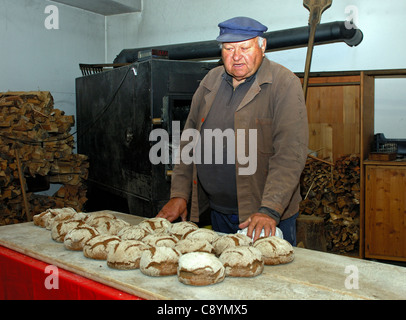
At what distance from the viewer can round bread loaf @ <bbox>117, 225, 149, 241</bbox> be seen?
2.00m

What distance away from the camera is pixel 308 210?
5.42m

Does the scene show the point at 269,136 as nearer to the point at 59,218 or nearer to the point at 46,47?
the point at 59,218

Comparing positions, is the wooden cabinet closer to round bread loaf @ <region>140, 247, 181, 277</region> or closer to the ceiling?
the ceiling

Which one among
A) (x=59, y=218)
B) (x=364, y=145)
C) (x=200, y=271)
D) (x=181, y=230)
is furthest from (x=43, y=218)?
(x=364, y=145)

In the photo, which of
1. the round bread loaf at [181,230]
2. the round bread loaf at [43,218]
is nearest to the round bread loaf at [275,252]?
the round bread loaf at [181,230]

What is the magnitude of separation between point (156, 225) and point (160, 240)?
1.08 feet

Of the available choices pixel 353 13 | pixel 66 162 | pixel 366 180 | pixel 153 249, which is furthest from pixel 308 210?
pixel 153 249

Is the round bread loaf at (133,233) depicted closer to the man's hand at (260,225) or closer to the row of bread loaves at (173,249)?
the row of bread loaves at (173,249)

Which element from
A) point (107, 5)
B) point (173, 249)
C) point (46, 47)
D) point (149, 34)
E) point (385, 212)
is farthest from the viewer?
point (149, 34)

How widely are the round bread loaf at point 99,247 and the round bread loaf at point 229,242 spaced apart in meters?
0.44

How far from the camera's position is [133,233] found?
→ 6.64 feet

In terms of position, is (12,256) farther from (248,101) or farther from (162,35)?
(162,35)

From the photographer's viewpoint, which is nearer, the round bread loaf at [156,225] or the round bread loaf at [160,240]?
the round bread loaf at [160,240]

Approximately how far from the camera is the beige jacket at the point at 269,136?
2.16 metres
